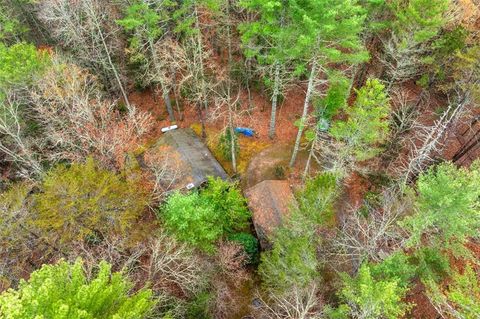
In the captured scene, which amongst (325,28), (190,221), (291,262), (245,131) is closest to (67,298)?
(190,221)

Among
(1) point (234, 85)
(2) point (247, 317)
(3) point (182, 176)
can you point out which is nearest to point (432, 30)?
(1) point (234, 85)

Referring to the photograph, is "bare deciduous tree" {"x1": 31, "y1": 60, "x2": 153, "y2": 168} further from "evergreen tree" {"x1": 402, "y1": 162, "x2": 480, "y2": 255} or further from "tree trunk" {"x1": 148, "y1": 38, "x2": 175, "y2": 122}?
"evergreen tree" {"x1": 402, "y1": 162, "x2": 480, "y2": 255}

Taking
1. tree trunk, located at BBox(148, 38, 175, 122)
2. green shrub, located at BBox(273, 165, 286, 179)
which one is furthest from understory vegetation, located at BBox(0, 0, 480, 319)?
tree trunk, located at BBox(148, 38, 175, 122)

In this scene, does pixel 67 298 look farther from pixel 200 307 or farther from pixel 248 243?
pixel 248 243

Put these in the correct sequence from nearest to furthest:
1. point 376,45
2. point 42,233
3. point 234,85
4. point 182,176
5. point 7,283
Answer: point 7,283
point 42,233
point 182,176
point 376,45
point 234,85

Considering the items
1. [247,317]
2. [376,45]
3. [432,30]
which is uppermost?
[432,30]

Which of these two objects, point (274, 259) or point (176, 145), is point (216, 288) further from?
point (176, 145)
